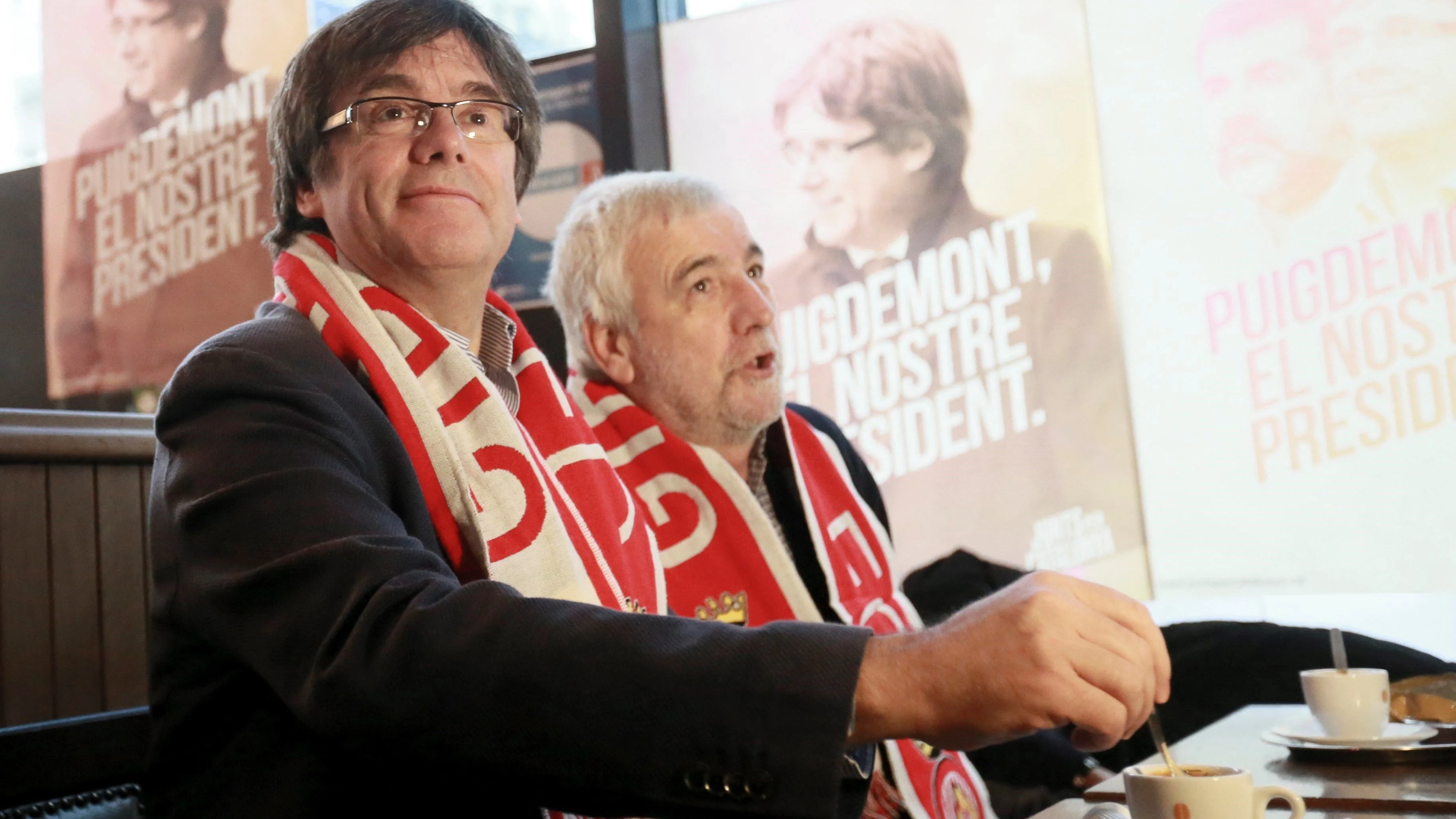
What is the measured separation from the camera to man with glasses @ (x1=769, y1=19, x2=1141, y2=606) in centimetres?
288

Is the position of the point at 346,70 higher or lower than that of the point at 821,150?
lower

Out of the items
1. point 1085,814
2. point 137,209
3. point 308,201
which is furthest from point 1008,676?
point 137,209

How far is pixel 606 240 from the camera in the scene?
2.17m

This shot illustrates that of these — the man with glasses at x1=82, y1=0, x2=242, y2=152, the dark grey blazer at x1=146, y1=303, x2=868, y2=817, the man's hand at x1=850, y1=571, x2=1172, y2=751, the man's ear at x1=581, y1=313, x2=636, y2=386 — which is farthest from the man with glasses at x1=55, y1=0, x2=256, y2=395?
the man's hand at x1=850, y1=571, x2=1172, y2=751

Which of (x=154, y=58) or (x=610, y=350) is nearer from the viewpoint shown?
(x=610, y=350)

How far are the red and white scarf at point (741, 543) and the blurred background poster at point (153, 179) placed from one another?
68.1 inches

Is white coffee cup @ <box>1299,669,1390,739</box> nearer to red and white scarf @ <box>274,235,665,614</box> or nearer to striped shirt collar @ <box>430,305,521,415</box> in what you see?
red and white scarf @ <box>274,235,665,614</box>

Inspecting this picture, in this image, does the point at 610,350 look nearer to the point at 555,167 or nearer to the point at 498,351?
the point at 498,351

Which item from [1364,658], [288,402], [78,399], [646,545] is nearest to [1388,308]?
[1364,658]

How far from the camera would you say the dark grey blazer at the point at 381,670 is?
0.76 m

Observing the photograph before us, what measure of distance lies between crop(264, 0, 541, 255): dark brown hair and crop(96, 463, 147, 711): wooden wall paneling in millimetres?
776

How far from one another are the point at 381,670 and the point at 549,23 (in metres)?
2.81

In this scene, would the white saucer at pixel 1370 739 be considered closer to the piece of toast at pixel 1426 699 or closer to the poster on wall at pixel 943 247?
the piece of toast at pixel 1426 699

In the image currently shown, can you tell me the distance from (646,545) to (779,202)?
1.79 metres
